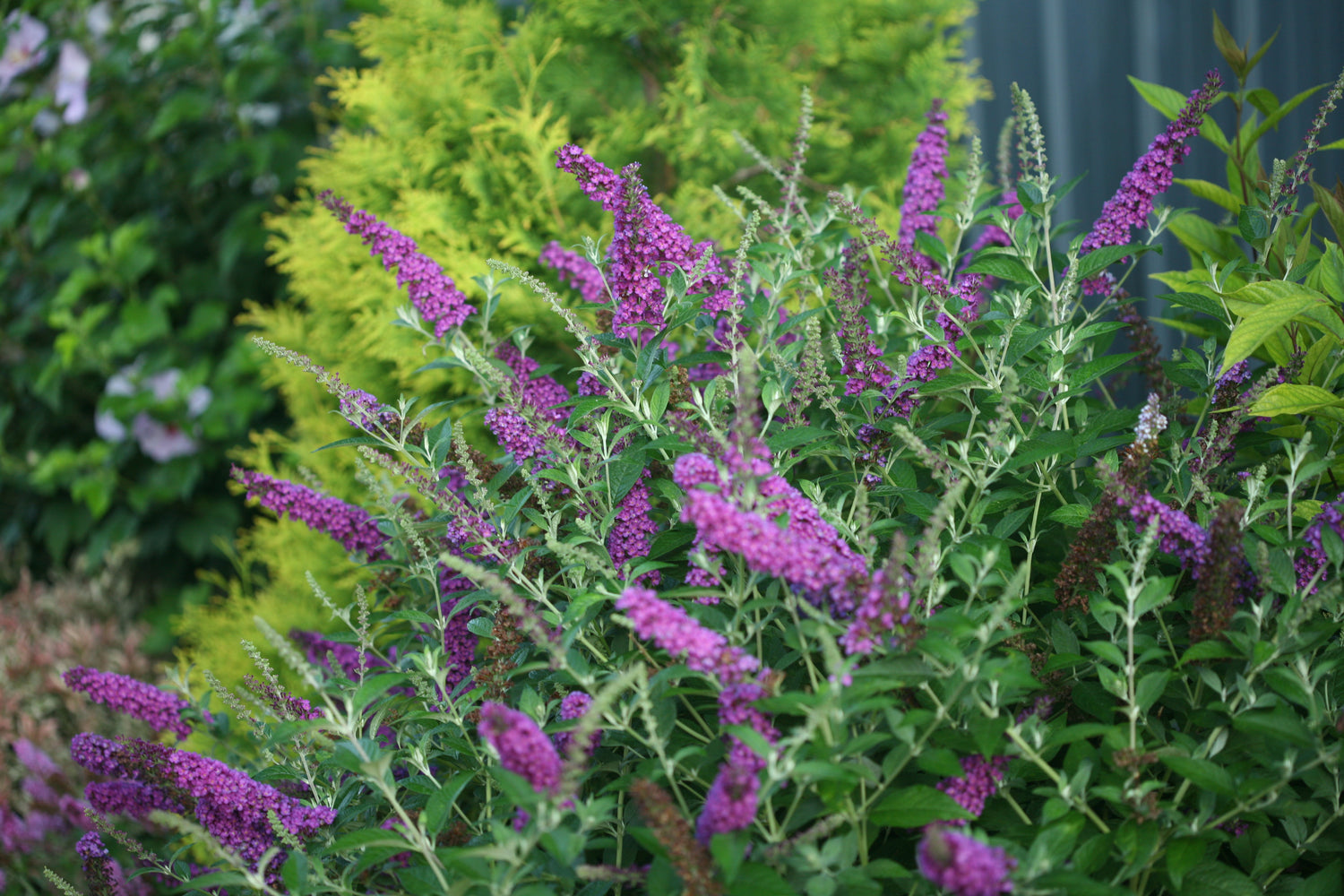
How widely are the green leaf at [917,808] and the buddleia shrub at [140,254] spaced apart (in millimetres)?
3926

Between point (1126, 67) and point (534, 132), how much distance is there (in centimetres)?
330

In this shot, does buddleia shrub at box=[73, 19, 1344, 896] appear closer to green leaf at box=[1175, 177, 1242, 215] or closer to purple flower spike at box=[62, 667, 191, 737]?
purple flower spike at box=[62, 667, 191, 737]

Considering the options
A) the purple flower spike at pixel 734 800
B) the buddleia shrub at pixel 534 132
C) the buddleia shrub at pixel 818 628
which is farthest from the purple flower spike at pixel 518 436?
the buddleia shrub at pixel 534 132

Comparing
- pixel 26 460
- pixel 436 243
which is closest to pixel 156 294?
pixel 26 460

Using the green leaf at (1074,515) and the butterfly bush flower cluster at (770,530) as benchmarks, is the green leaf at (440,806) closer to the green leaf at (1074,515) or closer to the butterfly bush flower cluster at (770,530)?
the butterfly bush flower cluster at (770,530)

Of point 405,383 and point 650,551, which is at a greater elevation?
point 650,551

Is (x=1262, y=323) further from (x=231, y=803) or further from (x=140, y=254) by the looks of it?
(x=140, y=254)

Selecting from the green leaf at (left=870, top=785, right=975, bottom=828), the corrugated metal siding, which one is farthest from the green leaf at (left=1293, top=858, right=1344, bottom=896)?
the corrugated metal siding

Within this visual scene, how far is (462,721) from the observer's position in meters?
1.38

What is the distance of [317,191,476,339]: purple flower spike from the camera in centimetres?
176

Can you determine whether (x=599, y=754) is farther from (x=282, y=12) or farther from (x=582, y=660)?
(x=282, y=12)

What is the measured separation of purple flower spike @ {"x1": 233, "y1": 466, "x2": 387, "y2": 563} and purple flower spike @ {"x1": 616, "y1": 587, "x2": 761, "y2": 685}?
2.62ft

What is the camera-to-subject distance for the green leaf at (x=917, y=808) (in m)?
1.03

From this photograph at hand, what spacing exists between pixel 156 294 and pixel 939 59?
3.68 metres
